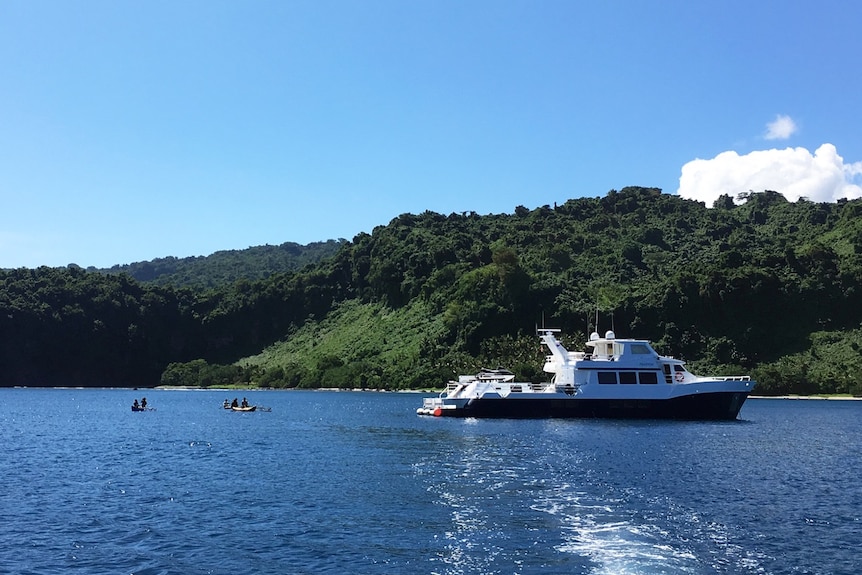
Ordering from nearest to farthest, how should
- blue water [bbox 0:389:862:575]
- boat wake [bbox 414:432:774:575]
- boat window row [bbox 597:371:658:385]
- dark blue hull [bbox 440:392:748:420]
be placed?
boat wake [bbox 414:432:774:575] → blue water [bbox 0:389:862:575] → dark blue hull [bbox 440:392:748:420] → boat window row [bbox 597:371:658:385]

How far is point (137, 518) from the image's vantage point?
30.1 metres

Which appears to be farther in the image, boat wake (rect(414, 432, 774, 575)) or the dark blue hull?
the dark blue hull

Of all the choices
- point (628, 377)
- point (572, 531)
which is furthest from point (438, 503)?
point (628, 377)

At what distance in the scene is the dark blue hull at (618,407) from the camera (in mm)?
72869

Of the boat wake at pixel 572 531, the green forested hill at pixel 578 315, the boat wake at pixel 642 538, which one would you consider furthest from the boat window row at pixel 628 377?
the green forested hill at pixel 578 315

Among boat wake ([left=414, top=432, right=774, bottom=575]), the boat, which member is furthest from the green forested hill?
→ boat wake ([left=414, top=432, right=774, bottom=575])

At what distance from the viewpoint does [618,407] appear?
73000 mm

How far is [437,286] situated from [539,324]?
35027 mm

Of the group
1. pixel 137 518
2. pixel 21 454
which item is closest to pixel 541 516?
pixel 137 518

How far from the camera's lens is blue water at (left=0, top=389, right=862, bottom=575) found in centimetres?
2431

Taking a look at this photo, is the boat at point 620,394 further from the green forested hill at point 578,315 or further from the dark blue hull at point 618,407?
the green forested hill at point 578,315

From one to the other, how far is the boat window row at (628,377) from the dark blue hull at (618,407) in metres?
1.76

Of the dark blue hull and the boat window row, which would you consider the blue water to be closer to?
the dark blue hull

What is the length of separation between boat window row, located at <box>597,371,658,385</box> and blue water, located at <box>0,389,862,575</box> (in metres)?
10.4
